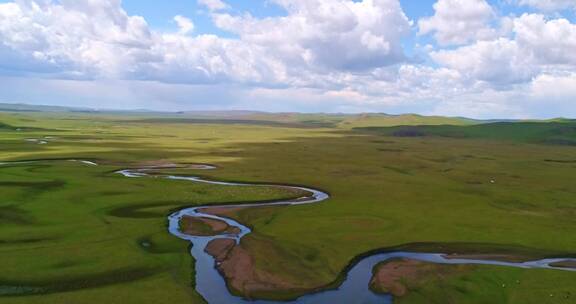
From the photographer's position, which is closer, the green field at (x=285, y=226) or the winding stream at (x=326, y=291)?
the winding stream at (x=326, y=291)

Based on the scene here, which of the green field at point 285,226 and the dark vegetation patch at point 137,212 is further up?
the green field at point 285,226

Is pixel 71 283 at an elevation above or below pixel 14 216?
below

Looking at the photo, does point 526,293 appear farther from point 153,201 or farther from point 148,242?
point 153,201

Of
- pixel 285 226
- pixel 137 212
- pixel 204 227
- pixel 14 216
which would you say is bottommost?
pixel 137 212

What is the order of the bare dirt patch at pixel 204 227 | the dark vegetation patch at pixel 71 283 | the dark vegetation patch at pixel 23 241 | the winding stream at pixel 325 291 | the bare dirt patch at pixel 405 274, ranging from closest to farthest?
the dark vegetation patch at pixel 71 283 → the winding stream at pixel 325 291 → the bare dirt patch at pixel 405 274 → the dark vegetation patch at pixel 23 241 → the bare dirt patch at pixel 204 227

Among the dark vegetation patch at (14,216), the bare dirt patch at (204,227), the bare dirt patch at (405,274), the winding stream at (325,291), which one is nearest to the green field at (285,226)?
the dark vegetation patch at (14,216)

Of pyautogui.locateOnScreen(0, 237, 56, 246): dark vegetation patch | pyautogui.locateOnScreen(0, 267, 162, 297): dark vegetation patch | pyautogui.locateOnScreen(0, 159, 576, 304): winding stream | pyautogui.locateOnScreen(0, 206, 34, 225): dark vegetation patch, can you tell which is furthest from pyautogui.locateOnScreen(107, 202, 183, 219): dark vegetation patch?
pyautogui.locateOnScreen(0, 267, 162, 297): dark vegetation patch

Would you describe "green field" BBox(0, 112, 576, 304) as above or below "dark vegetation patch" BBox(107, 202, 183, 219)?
above

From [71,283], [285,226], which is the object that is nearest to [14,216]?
[71,283]

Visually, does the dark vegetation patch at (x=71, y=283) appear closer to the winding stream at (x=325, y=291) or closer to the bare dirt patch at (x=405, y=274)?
the winding stream at (x=325, y=291)

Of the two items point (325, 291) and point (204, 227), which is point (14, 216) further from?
point (325, 291)

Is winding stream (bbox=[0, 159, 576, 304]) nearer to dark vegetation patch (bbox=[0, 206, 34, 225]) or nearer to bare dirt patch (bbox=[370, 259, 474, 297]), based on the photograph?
bare dirt patch (bbox=[370, 259, 474, 297])

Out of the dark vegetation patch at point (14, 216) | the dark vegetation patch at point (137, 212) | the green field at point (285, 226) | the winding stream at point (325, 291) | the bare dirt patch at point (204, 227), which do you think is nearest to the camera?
the winding stream at point (325, 291)
